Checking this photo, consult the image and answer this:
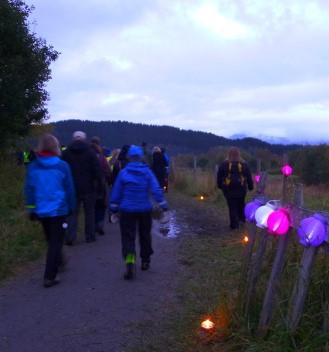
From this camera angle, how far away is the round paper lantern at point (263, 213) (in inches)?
199

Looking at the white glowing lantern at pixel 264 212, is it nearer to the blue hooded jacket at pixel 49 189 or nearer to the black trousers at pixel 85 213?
the blue hooded jacket at pixel 49 189

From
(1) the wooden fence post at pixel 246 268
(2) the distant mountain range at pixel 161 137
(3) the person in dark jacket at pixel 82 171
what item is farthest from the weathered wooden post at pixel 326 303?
(2) the distant mountain range at pixel 161 137

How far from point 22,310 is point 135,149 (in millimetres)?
2635

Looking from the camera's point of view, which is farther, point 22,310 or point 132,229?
point 132,229

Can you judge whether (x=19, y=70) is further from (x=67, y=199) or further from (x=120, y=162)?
(x=67, y=199)

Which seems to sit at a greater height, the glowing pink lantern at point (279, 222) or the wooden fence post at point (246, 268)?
the glowing pink lantern at point (279, 222)

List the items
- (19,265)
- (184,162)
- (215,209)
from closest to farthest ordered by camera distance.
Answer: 1. (19,265)
2. (215,209)
3. (184,162)

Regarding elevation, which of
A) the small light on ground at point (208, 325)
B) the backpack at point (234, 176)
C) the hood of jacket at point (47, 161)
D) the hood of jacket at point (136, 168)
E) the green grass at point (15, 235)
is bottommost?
the green grass at point (15, 235)

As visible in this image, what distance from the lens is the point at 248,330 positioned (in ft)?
17.0

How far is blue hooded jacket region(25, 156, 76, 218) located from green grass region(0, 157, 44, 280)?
4.94 ft

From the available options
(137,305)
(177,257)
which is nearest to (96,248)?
(177,257)

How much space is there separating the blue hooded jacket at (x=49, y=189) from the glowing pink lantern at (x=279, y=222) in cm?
344

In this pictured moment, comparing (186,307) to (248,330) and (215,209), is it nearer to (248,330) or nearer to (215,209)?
(248,330)

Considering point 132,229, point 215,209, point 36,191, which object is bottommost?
point 215,209
